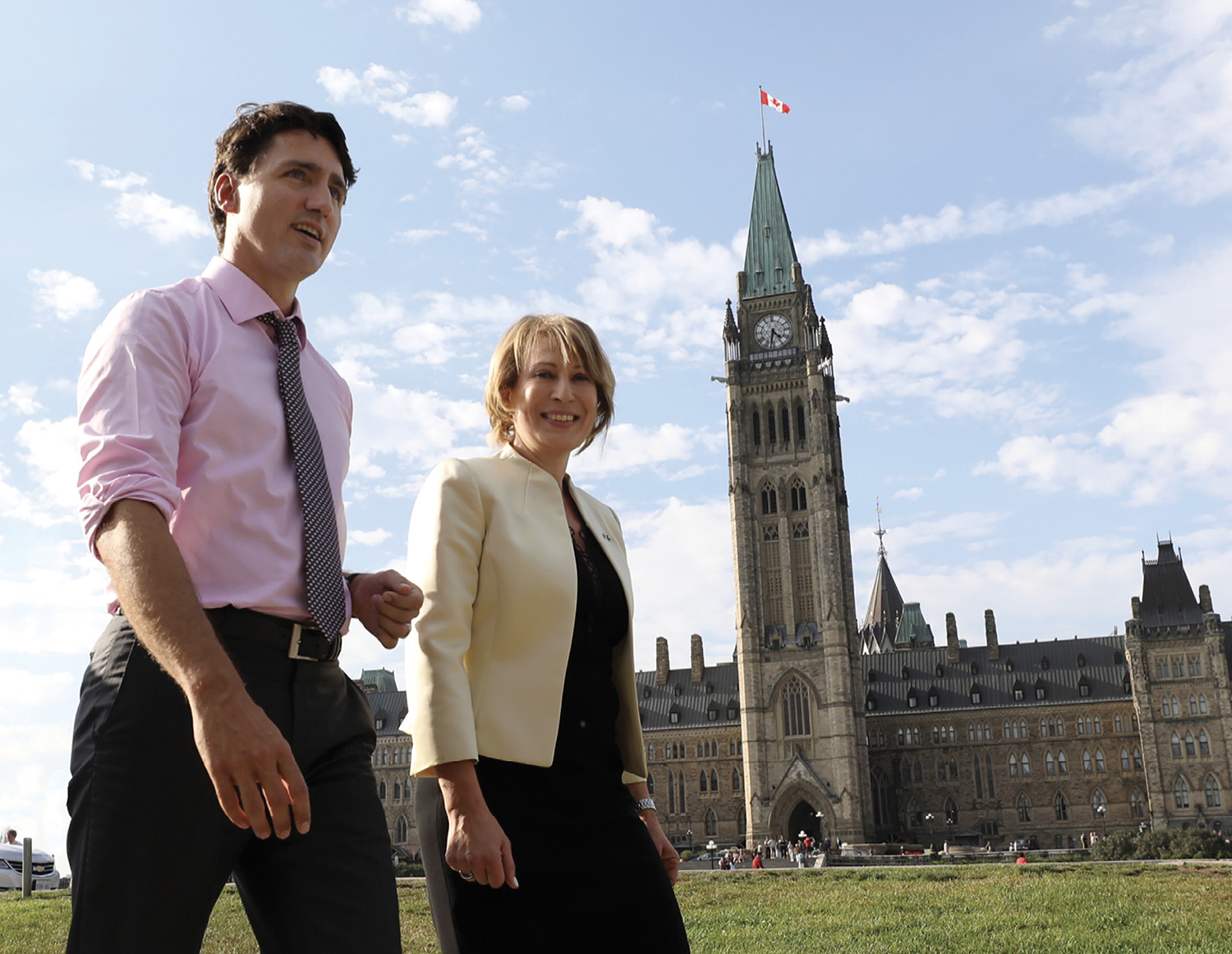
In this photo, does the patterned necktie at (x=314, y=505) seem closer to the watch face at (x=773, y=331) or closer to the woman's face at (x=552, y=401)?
the woman's face at (x=552, y=401)

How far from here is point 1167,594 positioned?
70000mm

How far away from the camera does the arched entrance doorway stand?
6731 centimetres

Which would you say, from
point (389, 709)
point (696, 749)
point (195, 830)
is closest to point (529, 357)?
point (195, 830)

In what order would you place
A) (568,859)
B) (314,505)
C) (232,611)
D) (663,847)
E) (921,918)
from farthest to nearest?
1. (921,918)
2. (663,847)
3. (568,859)
4. (314,505)
5. (232,611)

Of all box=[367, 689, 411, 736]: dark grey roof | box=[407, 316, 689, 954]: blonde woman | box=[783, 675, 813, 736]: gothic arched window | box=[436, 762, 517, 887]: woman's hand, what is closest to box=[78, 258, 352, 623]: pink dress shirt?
box=[407, 316, 689, 954]: blonde woman

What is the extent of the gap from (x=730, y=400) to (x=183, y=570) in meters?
71.5

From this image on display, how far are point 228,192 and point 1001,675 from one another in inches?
3127

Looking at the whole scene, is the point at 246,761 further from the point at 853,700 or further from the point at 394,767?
the point at 394,767

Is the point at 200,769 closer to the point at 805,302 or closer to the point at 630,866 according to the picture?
the point at 630,866

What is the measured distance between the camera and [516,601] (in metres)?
3.54

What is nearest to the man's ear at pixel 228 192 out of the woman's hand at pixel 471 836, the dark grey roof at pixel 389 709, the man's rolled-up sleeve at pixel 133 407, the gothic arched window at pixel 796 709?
the man's rolled-up sleeve at pixel 133 407

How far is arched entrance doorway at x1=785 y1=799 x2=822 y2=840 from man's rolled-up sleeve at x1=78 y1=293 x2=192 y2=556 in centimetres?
6831

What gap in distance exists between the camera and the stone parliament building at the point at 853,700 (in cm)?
6612

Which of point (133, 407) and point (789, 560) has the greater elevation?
point (789, 560)
